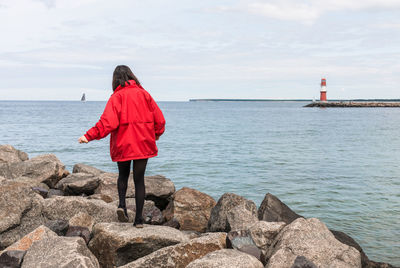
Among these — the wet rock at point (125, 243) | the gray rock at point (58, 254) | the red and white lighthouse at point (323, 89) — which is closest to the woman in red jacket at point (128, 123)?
the wet rock at point (125, 243)

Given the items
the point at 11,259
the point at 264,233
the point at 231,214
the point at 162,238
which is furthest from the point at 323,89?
the point at 11,259

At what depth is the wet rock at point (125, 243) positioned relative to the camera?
17.5ft

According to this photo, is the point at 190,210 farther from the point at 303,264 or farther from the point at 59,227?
the point at 303,264

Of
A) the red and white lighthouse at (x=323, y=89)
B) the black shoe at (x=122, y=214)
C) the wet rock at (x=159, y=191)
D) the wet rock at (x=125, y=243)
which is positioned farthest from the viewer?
the red and white lighthouse at (x=323, y=89)

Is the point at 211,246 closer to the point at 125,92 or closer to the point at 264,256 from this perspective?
the point at 264,256

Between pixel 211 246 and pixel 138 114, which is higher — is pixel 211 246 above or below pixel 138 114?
below

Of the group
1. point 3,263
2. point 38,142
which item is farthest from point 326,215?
point 38,142

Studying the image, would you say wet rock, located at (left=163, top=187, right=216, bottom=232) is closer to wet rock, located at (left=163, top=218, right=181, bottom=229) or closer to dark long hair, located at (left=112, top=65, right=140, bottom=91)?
wet rock, located at (left=163, top=218, right=181, bottom=229)

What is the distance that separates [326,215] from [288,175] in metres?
6.02

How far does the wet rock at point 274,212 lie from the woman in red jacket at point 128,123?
3.19 metres

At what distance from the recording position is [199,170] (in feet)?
64.1

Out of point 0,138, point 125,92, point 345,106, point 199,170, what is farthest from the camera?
point 345,106

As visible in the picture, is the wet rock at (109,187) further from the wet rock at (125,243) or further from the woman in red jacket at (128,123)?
the woman in red jacket at (128,123)

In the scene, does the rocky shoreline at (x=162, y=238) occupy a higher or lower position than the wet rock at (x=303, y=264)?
lower
